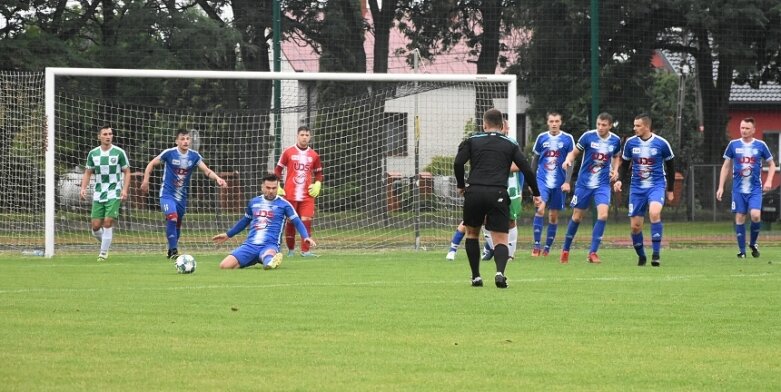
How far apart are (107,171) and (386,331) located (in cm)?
1084

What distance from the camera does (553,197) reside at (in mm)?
19250

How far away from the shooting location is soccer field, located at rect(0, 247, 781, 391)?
6836 millimetres

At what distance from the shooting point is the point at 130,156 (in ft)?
82.3

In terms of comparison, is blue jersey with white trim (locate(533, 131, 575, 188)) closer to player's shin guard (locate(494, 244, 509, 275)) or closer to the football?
the football

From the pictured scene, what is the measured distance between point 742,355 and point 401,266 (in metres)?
9.38

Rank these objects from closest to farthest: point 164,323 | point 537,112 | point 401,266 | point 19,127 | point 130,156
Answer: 1. point 164,323
2. point 401,266
3. point 19,127
4. point 130,156
5. point 537,112

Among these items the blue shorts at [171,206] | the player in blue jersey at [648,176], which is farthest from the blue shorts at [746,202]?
the blue shorts at [171,206]

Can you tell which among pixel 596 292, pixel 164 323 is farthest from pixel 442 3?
pixel 164 323

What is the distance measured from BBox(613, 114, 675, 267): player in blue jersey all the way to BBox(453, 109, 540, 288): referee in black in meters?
4.99

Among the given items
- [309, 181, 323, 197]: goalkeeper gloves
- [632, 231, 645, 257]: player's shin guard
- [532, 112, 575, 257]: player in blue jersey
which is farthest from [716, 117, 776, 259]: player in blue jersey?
[309, 181, 323, 197]: goalkeeper gloves

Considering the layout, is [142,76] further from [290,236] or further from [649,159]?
[649,159]

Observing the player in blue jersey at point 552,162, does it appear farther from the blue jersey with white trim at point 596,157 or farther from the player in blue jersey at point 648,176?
the player in blue jersey at point 648,176

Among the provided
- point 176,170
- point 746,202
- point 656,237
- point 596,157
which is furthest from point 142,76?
point 746,202

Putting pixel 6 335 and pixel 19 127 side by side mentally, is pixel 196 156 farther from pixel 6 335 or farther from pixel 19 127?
pixel 6 335
